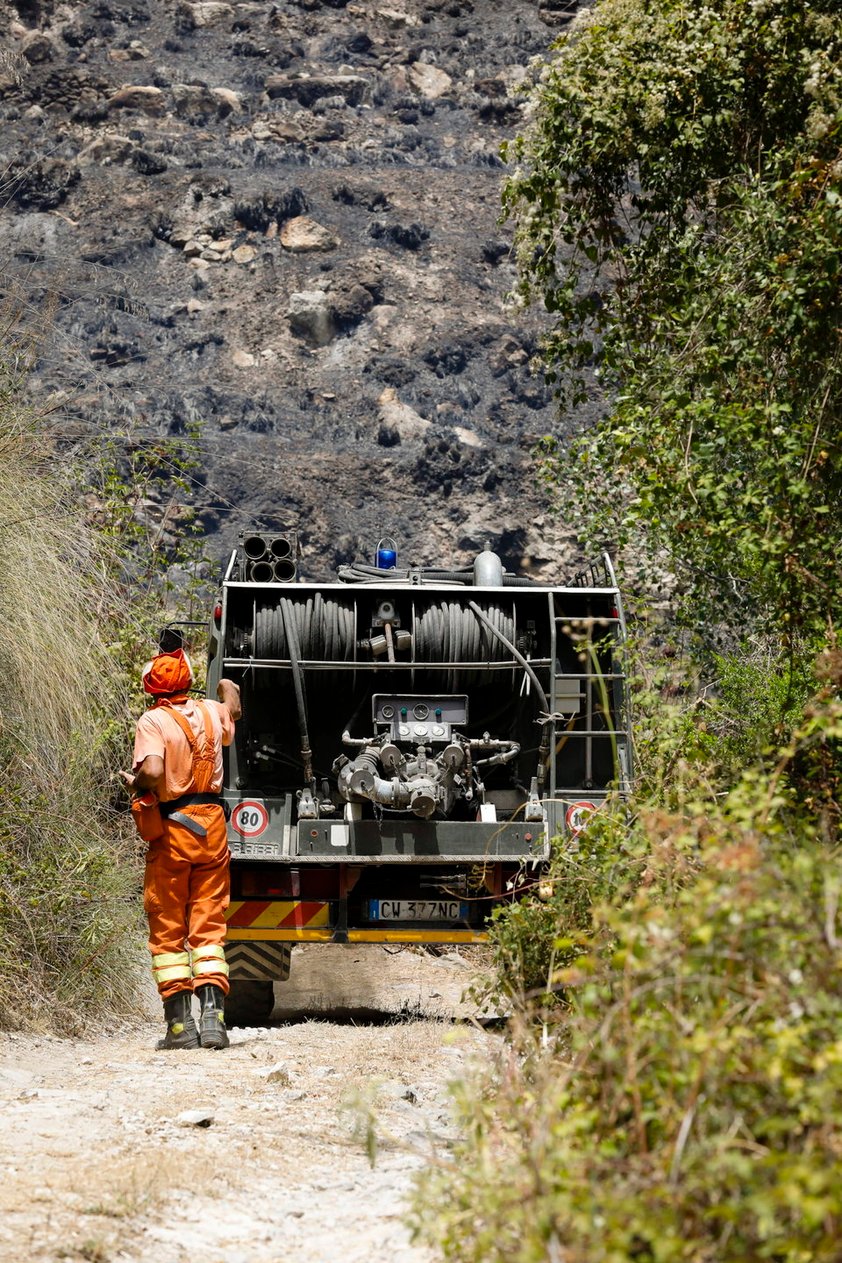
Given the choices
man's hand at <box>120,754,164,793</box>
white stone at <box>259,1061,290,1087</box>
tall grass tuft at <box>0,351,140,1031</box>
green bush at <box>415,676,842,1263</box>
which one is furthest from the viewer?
tall grass tuft at <box>0,351,140,1031</box>

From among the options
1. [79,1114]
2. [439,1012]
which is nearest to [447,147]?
[439,1012]

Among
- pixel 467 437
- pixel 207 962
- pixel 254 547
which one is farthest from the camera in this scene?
pixel 467 437

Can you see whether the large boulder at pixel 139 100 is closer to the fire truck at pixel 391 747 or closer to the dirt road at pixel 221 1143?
the fire truck at pixel 391 747

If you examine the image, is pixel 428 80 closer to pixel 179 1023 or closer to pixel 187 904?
pixel 187 904

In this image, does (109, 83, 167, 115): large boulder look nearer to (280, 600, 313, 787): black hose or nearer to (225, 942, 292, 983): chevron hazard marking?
(280, 600, 313, 787): black hose

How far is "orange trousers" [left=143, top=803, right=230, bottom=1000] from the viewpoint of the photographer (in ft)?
21.8

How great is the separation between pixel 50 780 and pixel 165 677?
3.20 feet

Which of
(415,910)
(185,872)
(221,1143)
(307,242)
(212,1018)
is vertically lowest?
(415,910)

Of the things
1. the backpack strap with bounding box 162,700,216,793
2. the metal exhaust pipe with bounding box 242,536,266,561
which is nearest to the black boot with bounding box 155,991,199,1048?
the backpack strap with bounding box 162,700,216,793

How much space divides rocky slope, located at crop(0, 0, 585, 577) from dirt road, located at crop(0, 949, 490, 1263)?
20.3 metres

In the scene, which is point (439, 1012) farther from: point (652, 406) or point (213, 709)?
point (652, 406)

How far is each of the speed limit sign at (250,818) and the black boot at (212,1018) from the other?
4.64 feet

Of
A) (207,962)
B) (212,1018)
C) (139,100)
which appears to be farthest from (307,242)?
(212,1018)

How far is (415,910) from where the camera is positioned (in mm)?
7988
